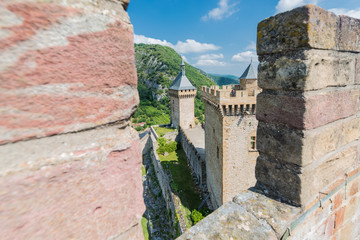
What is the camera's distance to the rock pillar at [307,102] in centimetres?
167

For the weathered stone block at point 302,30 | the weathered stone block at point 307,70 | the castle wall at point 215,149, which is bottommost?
the castle wall at point 215,149

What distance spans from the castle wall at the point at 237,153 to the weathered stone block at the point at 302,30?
6979 mm

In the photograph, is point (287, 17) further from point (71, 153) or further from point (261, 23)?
point (71, 153)

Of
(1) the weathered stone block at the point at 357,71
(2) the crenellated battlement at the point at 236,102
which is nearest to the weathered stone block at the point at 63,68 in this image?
(1) the weathered stone block at the point at 357,71

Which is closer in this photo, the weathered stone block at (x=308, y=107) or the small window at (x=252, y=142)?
the weathered stone block at (x=308, y=107)

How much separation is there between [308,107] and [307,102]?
4cm

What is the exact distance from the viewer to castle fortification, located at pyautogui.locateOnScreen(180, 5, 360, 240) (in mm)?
1663

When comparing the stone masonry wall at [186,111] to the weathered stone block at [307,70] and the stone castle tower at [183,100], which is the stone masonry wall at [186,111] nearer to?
the stone castle tower at [183,100]

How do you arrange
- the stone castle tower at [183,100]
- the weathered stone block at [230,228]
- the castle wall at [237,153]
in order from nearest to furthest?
the weathered stone block at [230,228] < the castle wall at [237,153] < the stone castle tower at [183,100]

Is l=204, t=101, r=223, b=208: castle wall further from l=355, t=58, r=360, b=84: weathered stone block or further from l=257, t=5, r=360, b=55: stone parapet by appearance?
l=257, t=5, r=360, b=55: stone parapet

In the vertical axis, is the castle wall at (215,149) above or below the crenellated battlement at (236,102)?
below

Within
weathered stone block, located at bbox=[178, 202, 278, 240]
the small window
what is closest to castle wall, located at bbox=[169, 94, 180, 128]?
the small window

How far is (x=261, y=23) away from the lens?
1.99m

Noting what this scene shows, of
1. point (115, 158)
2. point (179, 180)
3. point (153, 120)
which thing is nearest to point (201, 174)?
point (179, 180)
